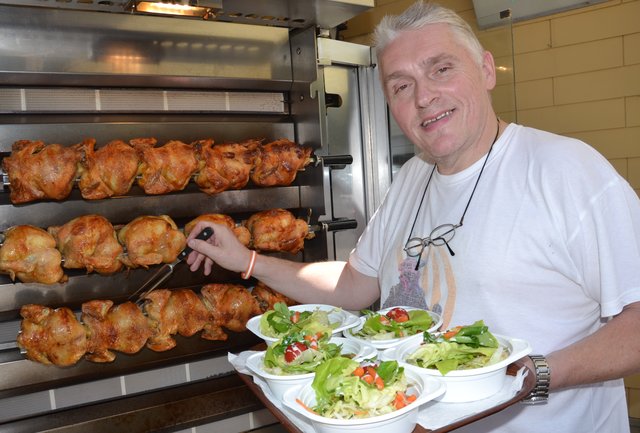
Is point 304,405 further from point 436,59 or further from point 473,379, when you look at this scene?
point 436,59

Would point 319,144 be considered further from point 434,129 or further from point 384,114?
point 434,129

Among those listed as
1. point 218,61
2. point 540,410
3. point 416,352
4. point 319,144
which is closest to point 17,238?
point 218,61

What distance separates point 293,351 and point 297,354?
1 cm

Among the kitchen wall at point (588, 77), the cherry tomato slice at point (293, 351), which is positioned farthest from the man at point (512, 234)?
the kitchen wall at point (588, 77)

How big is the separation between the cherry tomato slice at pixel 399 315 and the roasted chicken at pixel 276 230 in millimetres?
918

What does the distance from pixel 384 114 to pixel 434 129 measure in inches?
47.4

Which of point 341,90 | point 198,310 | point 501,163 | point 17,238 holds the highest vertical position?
point 341,90

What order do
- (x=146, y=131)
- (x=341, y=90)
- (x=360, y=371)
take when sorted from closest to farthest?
(x=360, y=371) → (x=146, y=131) → (x=341, y=90)

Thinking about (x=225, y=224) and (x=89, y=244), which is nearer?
(x=89, y=244)

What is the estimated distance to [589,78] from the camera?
12.5ft

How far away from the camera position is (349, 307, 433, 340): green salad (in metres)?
1.75

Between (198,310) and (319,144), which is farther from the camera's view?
(319,144)

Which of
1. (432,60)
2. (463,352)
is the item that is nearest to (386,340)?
(463,352)

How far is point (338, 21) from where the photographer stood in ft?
8.54
